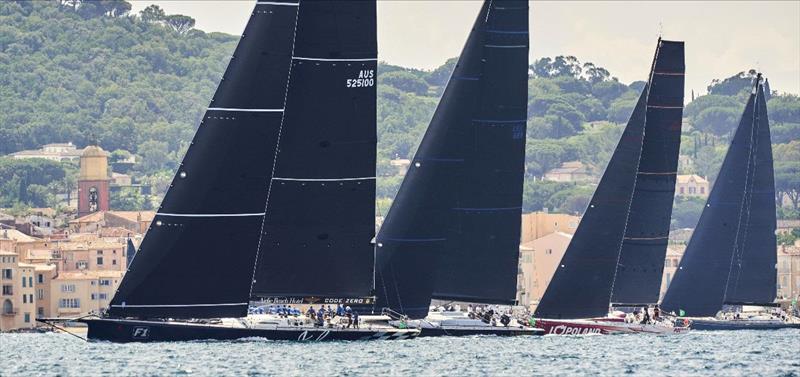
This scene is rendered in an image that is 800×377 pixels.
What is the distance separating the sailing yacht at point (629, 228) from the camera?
58094 mm

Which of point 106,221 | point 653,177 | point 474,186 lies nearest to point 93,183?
point 106,221

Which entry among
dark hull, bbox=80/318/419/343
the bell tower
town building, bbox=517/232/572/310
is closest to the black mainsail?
dark hull, bbox=80/318/419/343

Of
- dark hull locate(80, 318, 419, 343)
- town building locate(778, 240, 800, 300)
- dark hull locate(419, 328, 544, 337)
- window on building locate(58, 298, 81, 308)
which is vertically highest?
dark hull locate(80, 318, 419, 343)

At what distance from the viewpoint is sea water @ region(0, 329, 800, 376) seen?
43.1 meters

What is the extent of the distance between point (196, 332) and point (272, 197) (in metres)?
3.36

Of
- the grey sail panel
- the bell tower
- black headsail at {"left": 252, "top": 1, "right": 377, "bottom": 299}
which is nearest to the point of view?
black headsail at {"left": 252, "top": 1, "right": 377, "bottom": 299}

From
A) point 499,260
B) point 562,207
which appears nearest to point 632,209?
point 499,260

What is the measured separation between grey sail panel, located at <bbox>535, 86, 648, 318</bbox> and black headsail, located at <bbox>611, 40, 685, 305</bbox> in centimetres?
56

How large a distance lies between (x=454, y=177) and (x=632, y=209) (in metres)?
8.77

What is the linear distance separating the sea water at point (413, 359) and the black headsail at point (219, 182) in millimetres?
1403

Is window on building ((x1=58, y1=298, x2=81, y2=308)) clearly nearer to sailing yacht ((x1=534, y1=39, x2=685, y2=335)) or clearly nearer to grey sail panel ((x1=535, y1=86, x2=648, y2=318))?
sailing yacht ((x1=534, y1=39, x2=685, y2=335))

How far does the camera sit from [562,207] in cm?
17188

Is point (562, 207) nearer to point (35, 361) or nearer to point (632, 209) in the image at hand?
point (632, 209)

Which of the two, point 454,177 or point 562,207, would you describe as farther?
point 562,207
